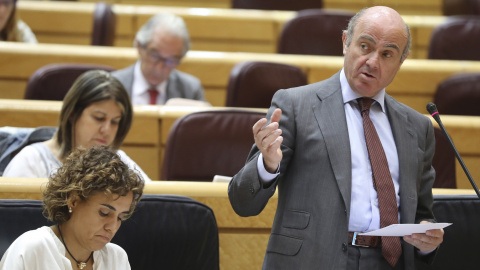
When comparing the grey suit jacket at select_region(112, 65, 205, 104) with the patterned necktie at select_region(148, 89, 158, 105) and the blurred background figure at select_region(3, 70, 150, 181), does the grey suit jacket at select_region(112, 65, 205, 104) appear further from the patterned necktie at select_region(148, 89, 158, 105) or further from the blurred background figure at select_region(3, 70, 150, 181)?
the blurred background figure at select_region(3, 70, 150, 181)

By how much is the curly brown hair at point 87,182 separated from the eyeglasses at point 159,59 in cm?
58

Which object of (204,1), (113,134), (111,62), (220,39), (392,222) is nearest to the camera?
(392,222)

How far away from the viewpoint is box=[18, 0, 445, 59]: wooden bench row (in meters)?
1.51

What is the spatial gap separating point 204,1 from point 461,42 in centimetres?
59

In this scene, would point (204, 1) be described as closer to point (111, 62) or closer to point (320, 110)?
point (111, 62)

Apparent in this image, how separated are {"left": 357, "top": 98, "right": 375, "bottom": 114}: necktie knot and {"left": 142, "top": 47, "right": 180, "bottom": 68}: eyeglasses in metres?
0.63

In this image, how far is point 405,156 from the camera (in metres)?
0.61

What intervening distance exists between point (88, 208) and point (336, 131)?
0.20 meters

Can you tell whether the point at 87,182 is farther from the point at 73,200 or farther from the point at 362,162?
the point at 362,162

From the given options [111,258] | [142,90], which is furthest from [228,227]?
[142,90]

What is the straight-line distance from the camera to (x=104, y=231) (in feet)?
2.01

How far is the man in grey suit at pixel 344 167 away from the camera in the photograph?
0.58m

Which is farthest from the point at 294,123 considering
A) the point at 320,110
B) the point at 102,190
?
the point at 102,190

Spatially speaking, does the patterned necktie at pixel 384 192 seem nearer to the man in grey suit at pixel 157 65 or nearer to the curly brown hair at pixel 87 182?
the curly brown hair at pixel 87 182
